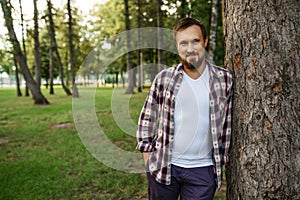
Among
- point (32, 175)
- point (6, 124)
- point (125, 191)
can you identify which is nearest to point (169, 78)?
point (125, 191)

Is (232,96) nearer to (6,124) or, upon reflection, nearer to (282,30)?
(282,30)

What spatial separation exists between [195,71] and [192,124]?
42cm

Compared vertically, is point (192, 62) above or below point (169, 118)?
above

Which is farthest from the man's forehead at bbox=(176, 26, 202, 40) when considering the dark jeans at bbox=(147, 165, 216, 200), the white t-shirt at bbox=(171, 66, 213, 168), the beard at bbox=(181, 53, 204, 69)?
Answer: the dark jeans at bbox=(147, 165, 216, 200)

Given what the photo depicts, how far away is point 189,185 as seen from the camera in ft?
7.41

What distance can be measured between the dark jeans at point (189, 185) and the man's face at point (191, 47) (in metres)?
0.82

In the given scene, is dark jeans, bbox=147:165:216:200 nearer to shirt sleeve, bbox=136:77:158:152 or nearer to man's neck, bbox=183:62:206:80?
shirt sleeve, bbox=136:77:158:152

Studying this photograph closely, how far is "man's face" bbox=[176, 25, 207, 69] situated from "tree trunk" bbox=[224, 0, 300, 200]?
0.33 metres

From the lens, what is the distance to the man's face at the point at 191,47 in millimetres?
2205

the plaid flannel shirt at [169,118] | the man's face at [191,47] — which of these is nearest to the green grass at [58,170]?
the plaid flannel shirt at [169,118]

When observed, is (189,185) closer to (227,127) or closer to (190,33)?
(227,127)

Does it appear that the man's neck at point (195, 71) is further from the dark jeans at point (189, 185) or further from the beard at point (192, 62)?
the dark jeans at point (189, 185)

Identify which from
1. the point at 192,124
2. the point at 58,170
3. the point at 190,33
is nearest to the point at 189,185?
the point at 192,124

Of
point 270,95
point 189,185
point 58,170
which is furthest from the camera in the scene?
point 58,170
